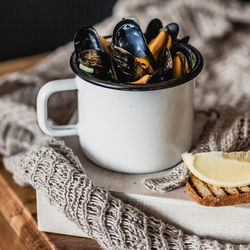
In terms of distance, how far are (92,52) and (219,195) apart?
0.72 feet

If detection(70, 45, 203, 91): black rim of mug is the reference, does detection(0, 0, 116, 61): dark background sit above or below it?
below

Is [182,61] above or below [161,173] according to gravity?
above

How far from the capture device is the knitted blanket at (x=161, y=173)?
557 mm

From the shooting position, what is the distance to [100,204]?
1.83 ft

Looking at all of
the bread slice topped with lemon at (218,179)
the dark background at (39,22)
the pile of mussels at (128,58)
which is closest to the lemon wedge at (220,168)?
the bread slice topped with lemon at (218,179)

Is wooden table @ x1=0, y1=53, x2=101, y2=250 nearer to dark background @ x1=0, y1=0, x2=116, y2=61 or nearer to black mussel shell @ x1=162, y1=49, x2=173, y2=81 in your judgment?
black mussel shell @ x1=162, y1=49, x2=173, y2=81

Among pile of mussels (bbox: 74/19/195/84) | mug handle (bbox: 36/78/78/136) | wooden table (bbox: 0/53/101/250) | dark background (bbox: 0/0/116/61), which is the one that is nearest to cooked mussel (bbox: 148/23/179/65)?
pile of mussels (bbox: 74/19/195/84)

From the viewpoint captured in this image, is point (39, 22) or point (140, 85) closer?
point (140, 85)

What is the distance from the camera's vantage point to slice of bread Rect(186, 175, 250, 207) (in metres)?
0.54

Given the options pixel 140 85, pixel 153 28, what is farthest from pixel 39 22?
pixel 140 85

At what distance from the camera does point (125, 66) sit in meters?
0.55

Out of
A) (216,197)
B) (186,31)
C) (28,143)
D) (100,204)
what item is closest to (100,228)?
(100,204)

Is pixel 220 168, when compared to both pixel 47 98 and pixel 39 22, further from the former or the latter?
pixel 39 22

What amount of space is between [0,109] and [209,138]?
36 cm
